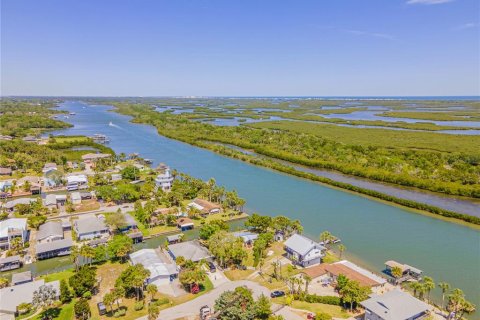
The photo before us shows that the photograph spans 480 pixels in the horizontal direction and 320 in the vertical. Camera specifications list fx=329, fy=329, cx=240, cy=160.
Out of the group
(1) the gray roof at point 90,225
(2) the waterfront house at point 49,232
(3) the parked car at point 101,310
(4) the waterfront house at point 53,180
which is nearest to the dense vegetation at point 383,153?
(4) the waterfront house at point 53,180

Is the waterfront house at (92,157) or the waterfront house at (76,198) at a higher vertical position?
the waterfront house at (92,157)

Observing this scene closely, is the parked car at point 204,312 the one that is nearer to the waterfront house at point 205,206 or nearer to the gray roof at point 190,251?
the gray roof at point 190,251

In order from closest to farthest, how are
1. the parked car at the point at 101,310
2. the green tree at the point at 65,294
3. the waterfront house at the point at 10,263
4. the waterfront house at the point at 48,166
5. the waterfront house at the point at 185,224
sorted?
the parked car at the point at 101,310
the green tree at the point at 65,294
the waterfront house at the point at 10,263
the waterfront house at the point at 185,224
the waterfront house at the point at 48,166

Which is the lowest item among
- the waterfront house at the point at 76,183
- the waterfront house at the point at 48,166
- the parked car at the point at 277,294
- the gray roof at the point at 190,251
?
the parked car at the point at 277,294

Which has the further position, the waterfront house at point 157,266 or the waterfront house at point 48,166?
the waterfront house at point 48,166

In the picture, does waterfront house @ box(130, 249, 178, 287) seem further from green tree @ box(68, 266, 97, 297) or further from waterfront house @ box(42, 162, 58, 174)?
waterfront house @ box(42, 162, 58, 174)

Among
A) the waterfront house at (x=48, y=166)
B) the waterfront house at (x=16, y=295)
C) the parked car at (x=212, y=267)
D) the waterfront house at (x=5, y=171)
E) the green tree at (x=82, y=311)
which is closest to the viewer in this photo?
the green tree at (x=82, y=311)
